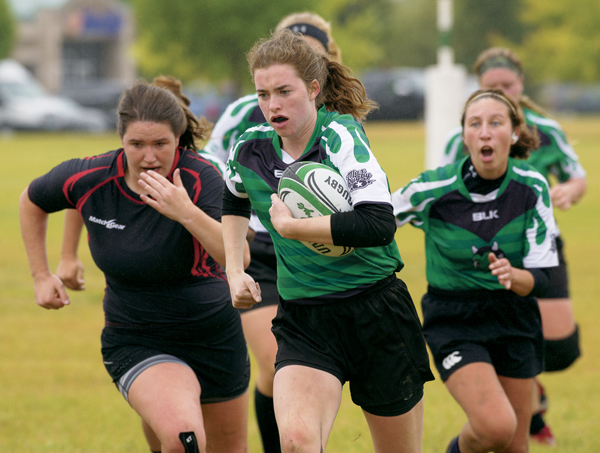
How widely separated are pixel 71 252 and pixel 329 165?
5.95 ft

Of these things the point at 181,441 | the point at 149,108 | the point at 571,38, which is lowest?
the point at 181,441

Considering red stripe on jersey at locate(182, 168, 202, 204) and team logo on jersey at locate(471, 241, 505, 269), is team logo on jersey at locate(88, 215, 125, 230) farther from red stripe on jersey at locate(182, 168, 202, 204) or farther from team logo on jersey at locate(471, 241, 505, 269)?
team logo on jersey at locate(471, 241, 505, 269)

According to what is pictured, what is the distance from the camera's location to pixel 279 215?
10.8ft

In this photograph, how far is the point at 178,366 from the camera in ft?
13.1

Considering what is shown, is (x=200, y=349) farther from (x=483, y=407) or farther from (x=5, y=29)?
(x=5, y=29)

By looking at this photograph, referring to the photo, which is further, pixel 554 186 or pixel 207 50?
pixel 207 50

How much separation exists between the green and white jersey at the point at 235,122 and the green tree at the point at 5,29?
4455 centimetres

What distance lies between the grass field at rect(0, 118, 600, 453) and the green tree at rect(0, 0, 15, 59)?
3551cm

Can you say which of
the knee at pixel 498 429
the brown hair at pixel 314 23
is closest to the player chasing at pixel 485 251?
the knee at pixel 498 429

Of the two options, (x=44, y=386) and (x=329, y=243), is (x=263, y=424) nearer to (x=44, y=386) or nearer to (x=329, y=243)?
(x=329, y=243)

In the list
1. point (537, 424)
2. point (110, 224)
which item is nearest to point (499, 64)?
point (537, 424)

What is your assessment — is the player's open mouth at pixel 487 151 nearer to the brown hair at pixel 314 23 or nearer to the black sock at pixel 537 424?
the brown hair at pixel 314 23

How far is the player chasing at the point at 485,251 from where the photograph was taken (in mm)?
4422

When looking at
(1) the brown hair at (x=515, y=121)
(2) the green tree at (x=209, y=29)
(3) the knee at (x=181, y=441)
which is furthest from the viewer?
(2) the green tree at (x=209, y=29)
